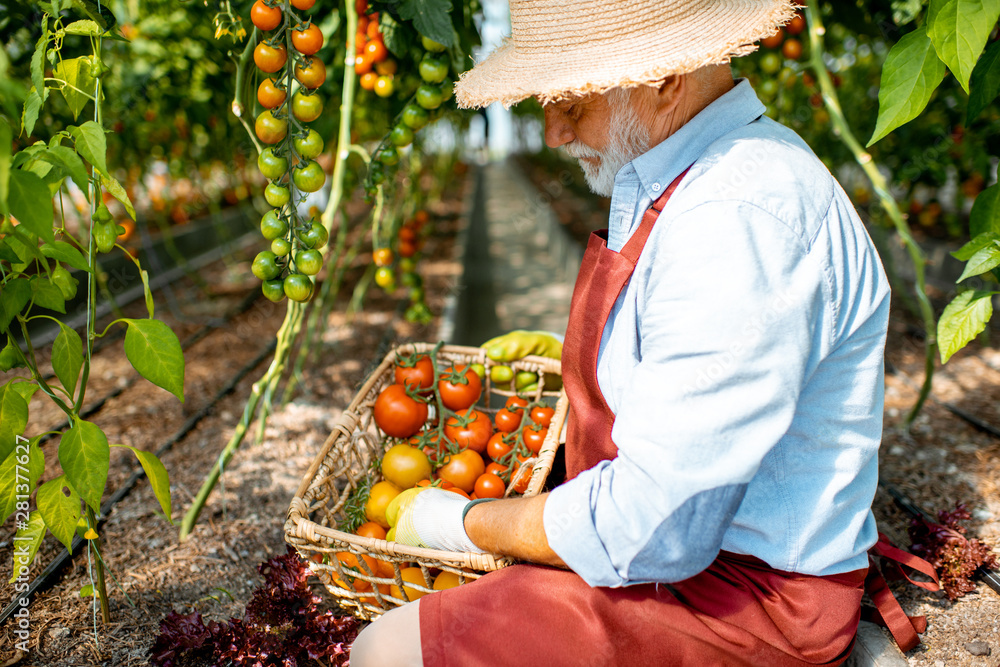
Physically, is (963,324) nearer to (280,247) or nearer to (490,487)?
(490,487)

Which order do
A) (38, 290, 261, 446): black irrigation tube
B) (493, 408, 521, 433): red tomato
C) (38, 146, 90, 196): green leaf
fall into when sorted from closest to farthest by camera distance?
(38, 146, 90, 196): green leaf, (493, 408, 521, 433): red tomato, (38, 290, 261, 446): black irrigation tube

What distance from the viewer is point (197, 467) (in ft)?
7.13

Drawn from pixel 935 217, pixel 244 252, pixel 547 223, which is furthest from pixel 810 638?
pixel 547 223

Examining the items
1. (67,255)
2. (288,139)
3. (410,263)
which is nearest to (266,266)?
(288,139)

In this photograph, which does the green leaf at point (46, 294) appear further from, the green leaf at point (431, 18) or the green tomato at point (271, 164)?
the green leaf at point (431, 18)

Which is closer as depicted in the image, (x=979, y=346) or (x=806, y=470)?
(x=806, y=470)

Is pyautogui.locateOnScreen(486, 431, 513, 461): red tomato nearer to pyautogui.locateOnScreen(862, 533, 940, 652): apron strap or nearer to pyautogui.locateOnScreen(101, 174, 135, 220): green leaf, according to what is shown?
pyautogui.locateOnScreen(862, 533, 940, 652): apron strap

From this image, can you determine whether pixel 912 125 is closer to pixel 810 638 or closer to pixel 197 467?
pixel 810 638

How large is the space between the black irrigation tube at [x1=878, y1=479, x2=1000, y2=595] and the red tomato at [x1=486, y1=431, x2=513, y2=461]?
1.02 meters

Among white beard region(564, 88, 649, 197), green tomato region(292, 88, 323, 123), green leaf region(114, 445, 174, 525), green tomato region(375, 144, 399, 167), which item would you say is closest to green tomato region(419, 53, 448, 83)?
green tomato region(375, 144, 399, 167)

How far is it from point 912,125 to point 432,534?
3.56m

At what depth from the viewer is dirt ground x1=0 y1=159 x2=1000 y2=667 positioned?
1393 millimetres

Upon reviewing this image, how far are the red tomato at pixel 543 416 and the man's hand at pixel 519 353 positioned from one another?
16 centimetres

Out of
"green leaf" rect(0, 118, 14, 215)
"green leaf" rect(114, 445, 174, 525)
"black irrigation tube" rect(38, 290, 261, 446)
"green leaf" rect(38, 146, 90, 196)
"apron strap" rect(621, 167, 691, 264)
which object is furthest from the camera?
"black irrigation tube" rect(38, 290, 261, 446)
